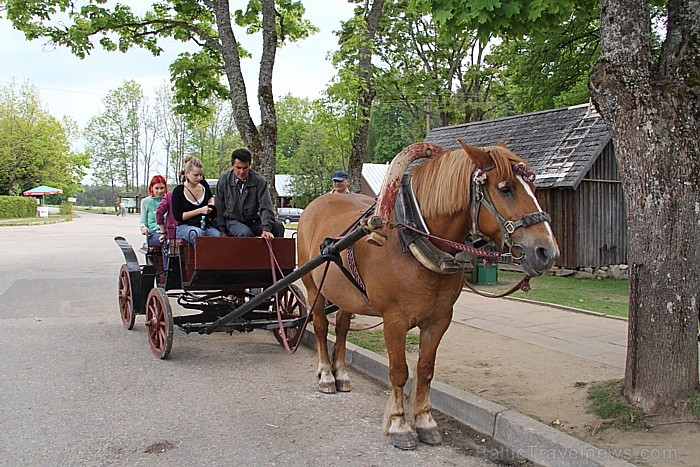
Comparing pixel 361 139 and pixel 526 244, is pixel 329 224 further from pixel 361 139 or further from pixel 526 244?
pixel 361 139

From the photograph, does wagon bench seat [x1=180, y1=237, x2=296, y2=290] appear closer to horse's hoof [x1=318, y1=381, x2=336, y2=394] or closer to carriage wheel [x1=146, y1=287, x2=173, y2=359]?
carriage wheel [x1=146, y1=287, x2=173, y2=359]

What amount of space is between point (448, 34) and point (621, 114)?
6.38ft

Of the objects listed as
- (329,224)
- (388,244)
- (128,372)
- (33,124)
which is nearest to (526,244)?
(388,244)

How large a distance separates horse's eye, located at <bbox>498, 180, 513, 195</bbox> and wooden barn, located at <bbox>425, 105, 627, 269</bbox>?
11297mm

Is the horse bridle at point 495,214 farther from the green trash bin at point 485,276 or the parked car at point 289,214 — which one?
the parked car at point 289,214

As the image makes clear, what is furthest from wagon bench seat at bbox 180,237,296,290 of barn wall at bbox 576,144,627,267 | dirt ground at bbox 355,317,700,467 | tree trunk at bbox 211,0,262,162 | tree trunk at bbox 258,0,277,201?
barn wall at bbox 576,144,627,267

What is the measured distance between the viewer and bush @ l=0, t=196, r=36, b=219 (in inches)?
1833

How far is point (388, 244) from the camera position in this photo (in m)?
4.27

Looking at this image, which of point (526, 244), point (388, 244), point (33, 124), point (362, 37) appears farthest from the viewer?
point (33, 124)

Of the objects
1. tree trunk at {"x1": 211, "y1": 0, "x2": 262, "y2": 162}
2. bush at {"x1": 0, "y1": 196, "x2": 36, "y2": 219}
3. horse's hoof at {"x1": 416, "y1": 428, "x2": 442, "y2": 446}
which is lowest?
horse's hoof at {"x1": 416, "y1": 428, "x2": 442, "y2": 446}

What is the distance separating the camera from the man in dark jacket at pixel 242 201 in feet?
22.4

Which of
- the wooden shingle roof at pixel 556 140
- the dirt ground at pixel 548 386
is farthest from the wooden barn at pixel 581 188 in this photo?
the dirt ground at pixel 548 386

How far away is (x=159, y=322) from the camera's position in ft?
21.9

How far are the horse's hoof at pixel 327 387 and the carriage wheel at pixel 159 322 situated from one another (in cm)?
189
